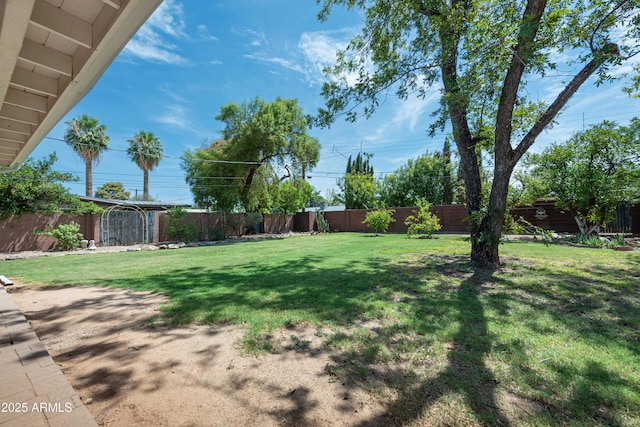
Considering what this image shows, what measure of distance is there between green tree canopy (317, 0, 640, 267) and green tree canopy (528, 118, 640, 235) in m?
5.51

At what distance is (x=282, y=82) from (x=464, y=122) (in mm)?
12082

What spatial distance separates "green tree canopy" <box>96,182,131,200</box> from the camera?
3500cm

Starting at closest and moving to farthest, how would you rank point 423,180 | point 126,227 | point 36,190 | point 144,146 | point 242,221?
point 36,190, point 126,227, point 242,221, point 423,180, point 144,146

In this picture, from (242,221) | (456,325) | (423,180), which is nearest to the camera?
(456,325)

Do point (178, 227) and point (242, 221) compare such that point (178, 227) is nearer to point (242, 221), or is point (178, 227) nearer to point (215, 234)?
point (215, 234)

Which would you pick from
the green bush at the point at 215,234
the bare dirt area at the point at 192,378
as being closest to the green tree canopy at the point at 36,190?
the green bush at the point at 215,234

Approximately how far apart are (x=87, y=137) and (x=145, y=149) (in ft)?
14.3

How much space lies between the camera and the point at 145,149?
2373cm

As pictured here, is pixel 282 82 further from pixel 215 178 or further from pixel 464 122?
pixel 464 122

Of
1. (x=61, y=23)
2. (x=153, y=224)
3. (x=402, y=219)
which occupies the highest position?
(x=61, y=23)

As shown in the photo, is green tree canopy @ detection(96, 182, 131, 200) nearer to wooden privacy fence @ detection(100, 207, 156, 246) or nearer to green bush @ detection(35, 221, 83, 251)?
wooden privacy fence @ detection(100, 207, 156, 246)

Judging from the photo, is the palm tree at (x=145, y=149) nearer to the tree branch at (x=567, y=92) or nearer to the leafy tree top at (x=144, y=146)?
the leafy tree top at (x=144, y=146)

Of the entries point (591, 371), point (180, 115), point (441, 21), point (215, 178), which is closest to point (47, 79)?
point (591, 371)

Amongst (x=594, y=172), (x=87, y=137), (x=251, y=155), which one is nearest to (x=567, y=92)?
(x=594, y=172)
